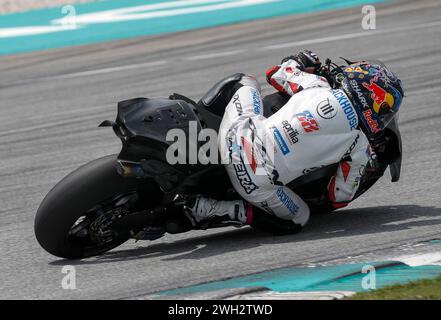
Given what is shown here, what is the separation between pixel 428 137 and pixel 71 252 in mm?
3967

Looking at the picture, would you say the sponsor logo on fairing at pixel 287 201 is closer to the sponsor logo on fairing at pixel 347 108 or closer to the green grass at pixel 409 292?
the sponsor logo on fairing at pixel 347 108

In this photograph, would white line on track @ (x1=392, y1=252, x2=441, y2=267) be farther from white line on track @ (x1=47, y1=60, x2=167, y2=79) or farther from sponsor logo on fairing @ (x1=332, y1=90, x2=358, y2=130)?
white line on track @ (x1=47, y1=60, x2=167, y2=79)

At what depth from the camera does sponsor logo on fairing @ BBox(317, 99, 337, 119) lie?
5746 millimetres

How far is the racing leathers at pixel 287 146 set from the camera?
5707 millimetres

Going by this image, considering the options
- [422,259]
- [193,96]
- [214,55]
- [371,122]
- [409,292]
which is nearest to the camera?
[409,292]

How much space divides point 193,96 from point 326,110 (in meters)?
5.68

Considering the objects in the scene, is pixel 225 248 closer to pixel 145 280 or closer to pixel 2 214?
pixel 145 280

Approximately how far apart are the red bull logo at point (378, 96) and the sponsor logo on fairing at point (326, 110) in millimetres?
296

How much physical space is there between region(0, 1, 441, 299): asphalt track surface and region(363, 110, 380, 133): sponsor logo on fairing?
0.59 meters

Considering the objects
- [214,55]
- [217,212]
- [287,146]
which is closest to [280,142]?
[287,146]

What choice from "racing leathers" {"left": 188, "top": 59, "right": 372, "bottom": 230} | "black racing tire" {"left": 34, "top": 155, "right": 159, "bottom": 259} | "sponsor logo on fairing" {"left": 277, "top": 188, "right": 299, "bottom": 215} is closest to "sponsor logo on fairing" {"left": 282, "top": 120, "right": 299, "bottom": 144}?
"racing leathers" {"left": 188, "top": 59, "right": 372, "bottom": 230}

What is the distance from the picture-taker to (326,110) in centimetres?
575

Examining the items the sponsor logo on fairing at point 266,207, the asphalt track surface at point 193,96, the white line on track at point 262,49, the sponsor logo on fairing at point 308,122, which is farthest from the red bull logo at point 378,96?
the white line on track at point 262,49

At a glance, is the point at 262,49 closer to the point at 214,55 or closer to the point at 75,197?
the point at 214,55
